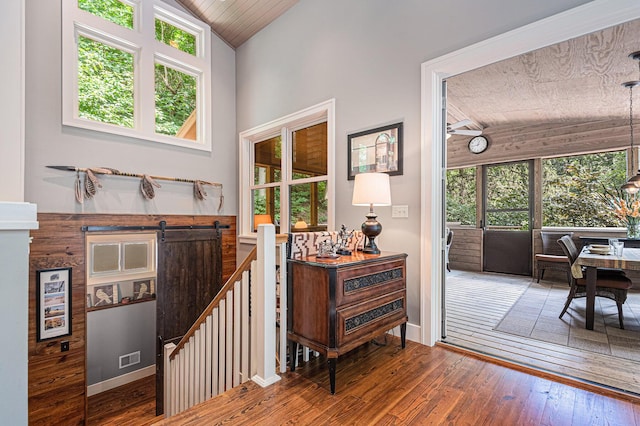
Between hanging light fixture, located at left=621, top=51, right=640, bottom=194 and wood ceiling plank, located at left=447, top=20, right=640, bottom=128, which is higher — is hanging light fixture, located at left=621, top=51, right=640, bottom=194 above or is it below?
below

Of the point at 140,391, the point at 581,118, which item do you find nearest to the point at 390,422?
the point at 140,391

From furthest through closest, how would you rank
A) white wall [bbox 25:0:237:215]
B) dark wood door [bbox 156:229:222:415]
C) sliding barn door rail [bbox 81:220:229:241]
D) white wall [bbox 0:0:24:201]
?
dark wood door [bbox 156:229:222:415], sliding barn door rail [bbox 81:220:229:241], white wall [bbox 25:0:237:215], white wall [bbox 0:0:24:201]

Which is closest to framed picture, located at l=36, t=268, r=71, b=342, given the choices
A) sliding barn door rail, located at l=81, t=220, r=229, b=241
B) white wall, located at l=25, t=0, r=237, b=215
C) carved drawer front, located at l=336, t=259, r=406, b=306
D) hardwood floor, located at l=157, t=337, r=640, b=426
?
sliding barn door rail, located at l=81, t=220, r=229, b=241

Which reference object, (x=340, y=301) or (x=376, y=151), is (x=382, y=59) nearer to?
(x=376, y=151)

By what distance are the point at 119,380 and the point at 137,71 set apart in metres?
3.96

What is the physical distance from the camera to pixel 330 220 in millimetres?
3545

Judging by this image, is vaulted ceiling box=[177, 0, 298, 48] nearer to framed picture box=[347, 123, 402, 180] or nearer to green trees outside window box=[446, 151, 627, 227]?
framed picture box=[347, 123, 402, 180]

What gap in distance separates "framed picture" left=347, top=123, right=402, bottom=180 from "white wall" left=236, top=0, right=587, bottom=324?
0.07 m

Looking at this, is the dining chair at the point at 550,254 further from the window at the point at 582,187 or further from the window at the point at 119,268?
the window at the point at 119,268

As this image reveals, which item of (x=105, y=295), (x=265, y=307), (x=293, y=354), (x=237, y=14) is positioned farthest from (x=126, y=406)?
(x=237, y=14)

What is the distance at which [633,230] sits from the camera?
15.3 feet

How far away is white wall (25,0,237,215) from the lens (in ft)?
10.8

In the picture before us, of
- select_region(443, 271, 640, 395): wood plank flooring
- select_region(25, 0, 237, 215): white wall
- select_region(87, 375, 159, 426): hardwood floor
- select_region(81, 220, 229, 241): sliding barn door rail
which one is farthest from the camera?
select_region(81, 220, 229, 241): sliding barn door rail

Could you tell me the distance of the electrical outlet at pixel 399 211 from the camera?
286cm
